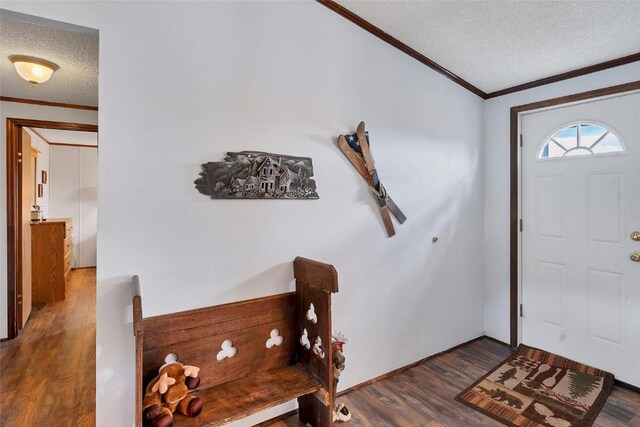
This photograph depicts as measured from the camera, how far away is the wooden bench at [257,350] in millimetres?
1564

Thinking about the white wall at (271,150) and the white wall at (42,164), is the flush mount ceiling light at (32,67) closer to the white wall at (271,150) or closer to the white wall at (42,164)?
the white wall at (271,150)

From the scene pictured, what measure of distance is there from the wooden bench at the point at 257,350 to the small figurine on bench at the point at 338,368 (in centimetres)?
17

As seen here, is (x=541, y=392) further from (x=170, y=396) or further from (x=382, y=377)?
(x=170, y=396)

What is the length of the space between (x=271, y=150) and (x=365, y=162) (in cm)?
69

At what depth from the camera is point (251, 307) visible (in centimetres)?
183

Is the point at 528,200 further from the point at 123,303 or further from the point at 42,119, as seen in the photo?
the point at 42,119

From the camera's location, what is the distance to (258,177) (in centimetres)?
187

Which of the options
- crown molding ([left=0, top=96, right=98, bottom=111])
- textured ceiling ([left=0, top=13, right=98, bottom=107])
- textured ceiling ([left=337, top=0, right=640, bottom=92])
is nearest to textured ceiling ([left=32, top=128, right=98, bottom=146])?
crown molding ([left=0, top=96, right=98, bottom=111])

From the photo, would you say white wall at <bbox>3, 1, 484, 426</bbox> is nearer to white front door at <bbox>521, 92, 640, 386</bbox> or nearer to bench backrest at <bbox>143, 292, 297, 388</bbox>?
bench backrest at <bbox>143, 292, 297, 388</bbox>

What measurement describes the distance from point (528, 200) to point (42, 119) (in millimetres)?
4595

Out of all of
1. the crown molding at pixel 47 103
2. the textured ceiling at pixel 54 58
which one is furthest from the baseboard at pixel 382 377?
the crown molding at pixel 47 103

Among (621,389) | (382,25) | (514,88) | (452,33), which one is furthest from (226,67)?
(621,389)

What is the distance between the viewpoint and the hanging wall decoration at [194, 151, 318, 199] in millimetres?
1733

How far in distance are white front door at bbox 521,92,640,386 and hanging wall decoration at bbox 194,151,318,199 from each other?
207 centimetres
